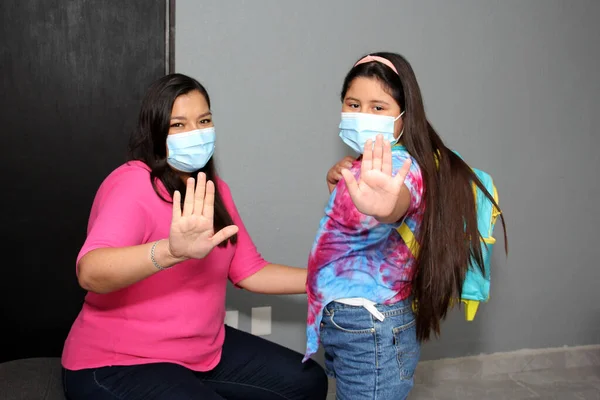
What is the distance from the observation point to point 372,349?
1.54m

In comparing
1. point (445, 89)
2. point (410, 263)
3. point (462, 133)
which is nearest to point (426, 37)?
point (445, 89)

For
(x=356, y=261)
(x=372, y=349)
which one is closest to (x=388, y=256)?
(x=356, y=261)

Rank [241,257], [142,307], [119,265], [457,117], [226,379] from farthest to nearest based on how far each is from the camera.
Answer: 1. [457,117]
2. [241,257]
3. [226,379]
4. [142,307]
5. [119,265]

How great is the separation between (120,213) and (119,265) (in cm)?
18

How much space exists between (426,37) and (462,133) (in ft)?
1.41

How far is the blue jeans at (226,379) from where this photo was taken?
5.29 ft

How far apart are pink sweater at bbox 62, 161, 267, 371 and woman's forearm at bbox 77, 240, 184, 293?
0.34ft

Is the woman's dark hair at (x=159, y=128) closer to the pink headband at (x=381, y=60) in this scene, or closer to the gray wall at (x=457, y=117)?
the pink headband at (x=381, y=60)

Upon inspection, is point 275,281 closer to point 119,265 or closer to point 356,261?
point 356,261

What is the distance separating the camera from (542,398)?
274 centimetres

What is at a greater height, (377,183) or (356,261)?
(377,183)

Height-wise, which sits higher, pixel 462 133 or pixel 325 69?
pixel 325 69

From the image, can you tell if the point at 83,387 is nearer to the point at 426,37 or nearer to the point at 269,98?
the point at 269,98

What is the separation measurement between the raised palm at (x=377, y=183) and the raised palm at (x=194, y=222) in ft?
0.97
